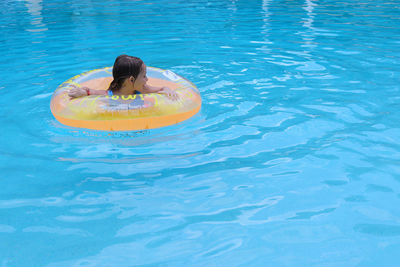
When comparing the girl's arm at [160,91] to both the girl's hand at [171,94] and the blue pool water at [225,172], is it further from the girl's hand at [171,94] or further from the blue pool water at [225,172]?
the blue pool water at [225,172]

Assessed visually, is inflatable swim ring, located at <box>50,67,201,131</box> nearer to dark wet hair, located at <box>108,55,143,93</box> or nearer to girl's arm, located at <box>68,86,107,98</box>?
girl's arm, located at <box>68,86,107,98</box>

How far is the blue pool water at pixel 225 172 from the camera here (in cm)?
207

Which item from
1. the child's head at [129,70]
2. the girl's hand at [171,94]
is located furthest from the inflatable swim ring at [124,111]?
the child's head at [129,70]

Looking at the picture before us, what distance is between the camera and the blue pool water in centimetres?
207

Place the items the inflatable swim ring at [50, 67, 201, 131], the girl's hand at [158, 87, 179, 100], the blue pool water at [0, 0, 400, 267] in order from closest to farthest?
the blue pool water at [0, 0, 400, 267]
the inflatable swim ring at [50, 67, 201, 131]
the girl's hand at [158, 87, 179, 100]

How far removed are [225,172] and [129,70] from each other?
4.67ft

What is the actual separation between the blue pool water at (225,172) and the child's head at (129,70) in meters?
0.54

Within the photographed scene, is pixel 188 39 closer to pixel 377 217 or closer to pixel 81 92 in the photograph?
pixel 81 92

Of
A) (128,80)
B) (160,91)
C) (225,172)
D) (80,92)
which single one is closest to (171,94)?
(160,91)

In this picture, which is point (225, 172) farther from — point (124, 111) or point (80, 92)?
point (80, 92)

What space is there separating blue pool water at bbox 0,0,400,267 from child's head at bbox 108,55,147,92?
54cm

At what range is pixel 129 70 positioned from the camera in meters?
3.63

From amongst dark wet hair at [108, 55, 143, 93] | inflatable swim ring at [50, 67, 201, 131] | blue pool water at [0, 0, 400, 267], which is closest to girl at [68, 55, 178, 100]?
dark wet hair at [108, 55, 143, 93]

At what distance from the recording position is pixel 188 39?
720 cm
